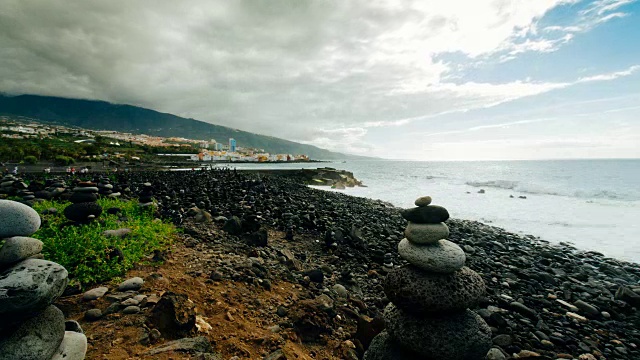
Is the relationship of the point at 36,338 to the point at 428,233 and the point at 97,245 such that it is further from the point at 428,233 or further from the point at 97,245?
the point at 428,233

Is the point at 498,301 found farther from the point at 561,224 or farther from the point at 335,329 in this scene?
the point at 561,224

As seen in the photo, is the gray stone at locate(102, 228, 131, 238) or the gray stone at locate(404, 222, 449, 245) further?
the gray stone at locate(102, 228, 131, 238)

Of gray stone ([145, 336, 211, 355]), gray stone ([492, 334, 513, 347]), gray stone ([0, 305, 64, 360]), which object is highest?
gray stone ([0, 305, 64, 360])

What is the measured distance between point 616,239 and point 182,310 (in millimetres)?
22557

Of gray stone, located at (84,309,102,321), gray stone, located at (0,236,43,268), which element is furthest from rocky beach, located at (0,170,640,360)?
gray stone, located at (0,236,43,268)

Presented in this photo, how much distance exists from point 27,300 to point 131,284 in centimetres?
226

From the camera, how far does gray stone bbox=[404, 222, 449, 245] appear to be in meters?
4.62

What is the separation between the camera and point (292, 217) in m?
13.0

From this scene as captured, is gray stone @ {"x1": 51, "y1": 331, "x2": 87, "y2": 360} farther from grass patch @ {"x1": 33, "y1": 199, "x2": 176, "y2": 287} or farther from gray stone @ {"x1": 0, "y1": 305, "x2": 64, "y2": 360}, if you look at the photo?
grass patch @ {"x1": 33, "y1": 199, "x2": 176, "y2": 287}

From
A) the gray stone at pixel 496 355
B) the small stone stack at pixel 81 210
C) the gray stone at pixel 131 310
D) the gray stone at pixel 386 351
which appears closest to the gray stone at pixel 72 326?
the gray stone at pixel 131 310

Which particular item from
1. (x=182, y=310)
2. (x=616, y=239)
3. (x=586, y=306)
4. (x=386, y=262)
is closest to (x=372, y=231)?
(x=386, y=262)

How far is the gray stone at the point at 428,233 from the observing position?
182 inches

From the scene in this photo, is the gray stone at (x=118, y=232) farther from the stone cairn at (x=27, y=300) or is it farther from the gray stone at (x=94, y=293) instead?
the stone cairn at (x=27, y=300)

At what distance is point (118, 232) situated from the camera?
7.06 meters
